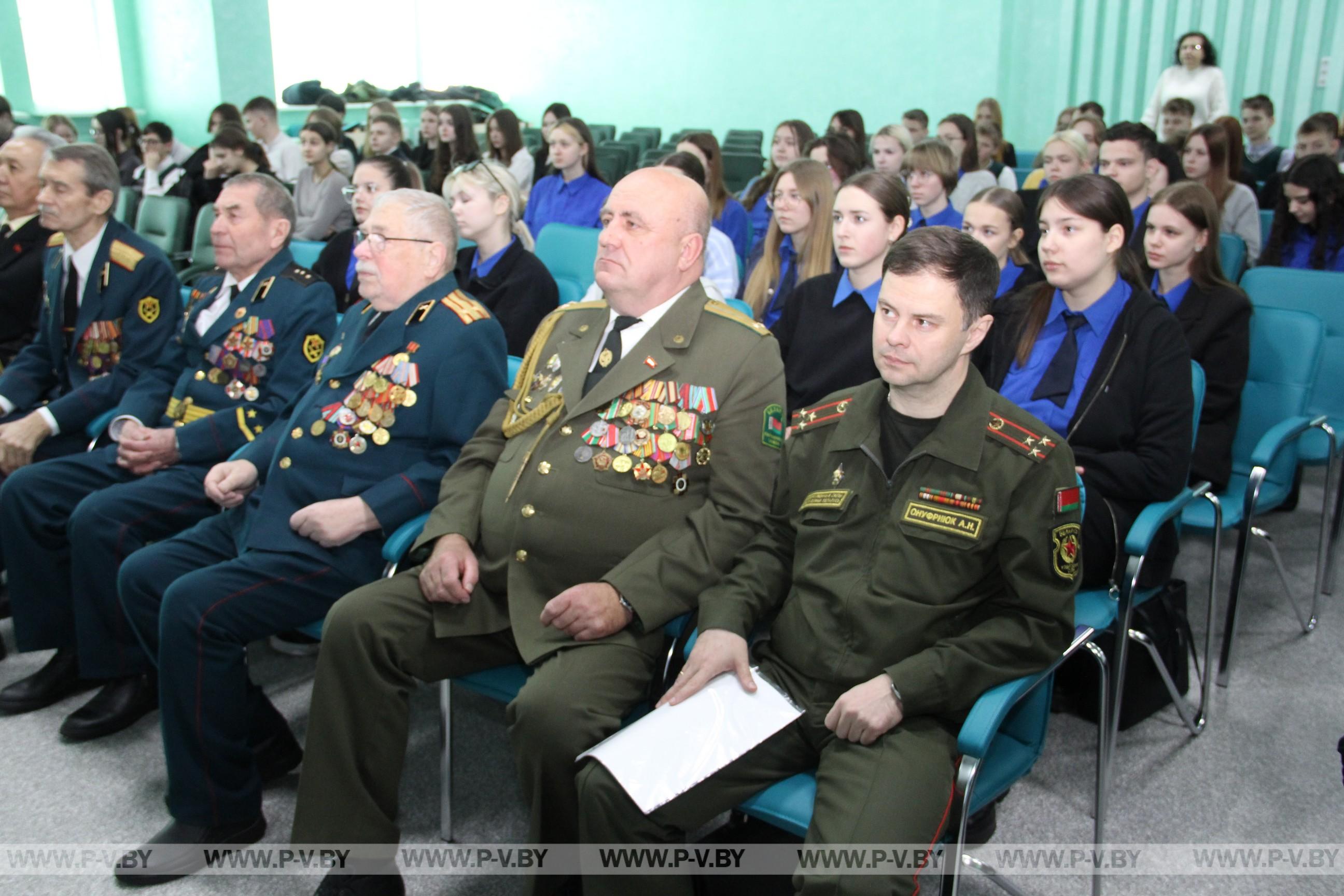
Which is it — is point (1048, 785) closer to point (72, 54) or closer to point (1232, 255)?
point (1232, 255)

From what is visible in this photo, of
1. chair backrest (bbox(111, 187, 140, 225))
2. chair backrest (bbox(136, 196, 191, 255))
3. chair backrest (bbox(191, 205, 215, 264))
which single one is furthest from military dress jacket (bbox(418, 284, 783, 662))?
chair backrest (bbox(111, 187, 140, 225))

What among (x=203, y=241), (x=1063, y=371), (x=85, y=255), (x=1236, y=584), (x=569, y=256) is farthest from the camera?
(x=203, y=241)

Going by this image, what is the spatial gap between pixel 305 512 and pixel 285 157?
679 cm

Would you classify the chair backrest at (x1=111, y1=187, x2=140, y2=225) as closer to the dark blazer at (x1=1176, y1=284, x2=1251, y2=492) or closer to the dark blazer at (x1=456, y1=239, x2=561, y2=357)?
the dark blazer at (x1=456, y1=239, x2=561, y2=357)

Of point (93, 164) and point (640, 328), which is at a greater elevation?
point (93, 164)

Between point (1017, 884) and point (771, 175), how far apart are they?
13.0 ft

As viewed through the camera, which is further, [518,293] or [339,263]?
[339,263]

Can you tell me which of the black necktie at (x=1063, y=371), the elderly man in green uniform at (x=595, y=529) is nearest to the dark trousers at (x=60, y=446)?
the elderly man in green uniform at (x=595, y=529)

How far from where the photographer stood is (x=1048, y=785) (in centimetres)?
234

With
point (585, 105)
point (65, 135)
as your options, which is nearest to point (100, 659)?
point (65, 135)

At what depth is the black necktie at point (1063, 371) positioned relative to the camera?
2383mm

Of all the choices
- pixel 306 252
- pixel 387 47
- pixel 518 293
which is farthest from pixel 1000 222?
pixel 387 47

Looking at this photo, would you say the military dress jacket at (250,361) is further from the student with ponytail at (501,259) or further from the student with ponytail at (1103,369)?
the student with ponytail at (1103,369)

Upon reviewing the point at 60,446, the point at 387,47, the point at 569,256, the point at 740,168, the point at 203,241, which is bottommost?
the point at 60,446
